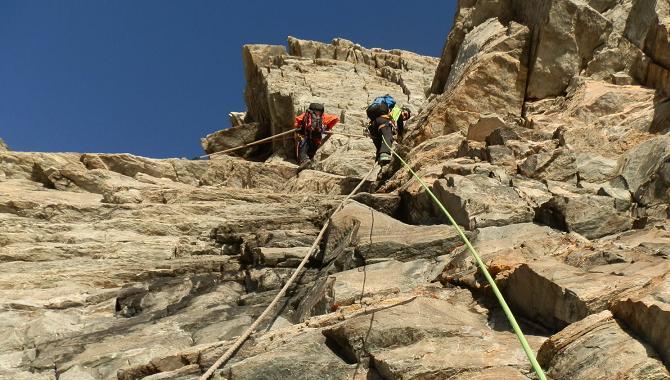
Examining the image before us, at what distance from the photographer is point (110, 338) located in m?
8.79

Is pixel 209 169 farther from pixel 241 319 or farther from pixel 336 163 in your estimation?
pixel 241 319

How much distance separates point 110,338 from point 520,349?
536cm

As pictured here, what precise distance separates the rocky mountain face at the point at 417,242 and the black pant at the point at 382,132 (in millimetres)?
586

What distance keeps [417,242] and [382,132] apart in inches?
303

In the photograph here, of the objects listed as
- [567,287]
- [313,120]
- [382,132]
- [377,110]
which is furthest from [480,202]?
[313,120]

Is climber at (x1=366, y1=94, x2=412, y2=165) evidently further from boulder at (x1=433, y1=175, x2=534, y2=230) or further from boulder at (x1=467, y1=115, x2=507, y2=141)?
boulder at (x1=433, y1=175, x2=534, y2=230)

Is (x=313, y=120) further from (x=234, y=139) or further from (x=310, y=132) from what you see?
(x=234, y=139)

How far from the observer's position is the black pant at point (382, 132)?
663 inches

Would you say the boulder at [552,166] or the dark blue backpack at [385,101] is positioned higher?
the dark blue backpack at [385,101]

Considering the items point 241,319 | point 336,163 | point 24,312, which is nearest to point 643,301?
point 241,319

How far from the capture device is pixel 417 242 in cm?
961

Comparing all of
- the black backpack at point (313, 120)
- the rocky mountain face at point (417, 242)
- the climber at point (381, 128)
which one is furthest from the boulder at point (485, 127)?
the black backpack at point (313, 120)

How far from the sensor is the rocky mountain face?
6398 mm

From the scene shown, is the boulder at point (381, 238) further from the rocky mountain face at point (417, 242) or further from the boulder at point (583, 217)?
the boulder at point (583, 217)
